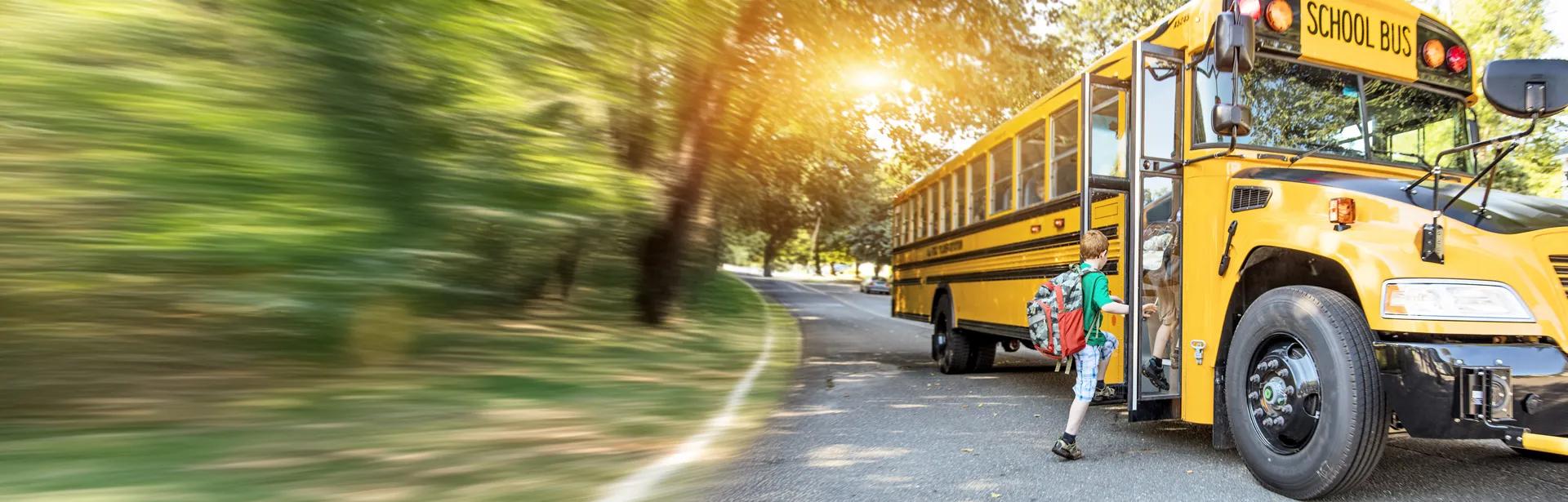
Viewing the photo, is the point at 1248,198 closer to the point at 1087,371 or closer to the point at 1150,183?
the point at 1150,183

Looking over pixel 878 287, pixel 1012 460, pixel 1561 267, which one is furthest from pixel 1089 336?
pixel 878 287

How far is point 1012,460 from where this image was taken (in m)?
4.76

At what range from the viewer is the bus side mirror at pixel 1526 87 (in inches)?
A: 120

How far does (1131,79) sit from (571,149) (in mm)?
3111

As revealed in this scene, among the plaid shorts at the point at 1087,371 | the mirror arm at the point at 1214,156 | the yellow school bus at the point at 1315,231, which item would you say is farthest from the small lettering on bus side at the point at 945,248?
the mirror arm at the point at 1214,156

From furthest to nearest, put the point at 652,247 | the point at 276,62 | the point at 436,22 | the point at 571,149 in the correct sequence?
the point at 652,247
the point at 571,149
the point at 436,22
the point at 276,62

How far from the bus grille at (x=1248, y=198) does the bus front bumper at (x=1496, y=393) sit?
102 cm

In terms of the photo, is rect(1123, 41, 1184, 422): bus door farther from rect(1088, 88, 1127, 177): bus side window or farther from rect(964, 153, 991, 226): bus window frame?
rect(964, 153, 991, 226): bus window frame

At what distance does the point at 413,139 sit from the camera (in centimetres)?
409

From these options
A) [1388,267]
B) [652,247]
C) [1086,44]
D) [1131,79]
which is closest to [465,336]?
[652,247]

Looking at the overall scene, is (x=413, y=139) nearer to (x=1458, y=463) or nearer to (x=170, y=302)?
(x=170, y=302)

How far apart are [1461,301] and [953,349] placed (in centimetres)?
569

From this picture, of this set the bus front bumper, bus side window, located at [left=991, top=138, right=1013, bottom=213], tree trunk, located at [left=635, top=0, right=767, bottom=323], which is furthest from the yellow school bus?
tree trunk, located at [left=635, top=0, right=767, bottom=323]

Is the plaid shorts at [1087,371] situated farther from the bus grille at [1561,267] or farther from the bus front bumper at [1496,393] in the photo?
the bus grille at [1561,267]
